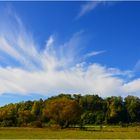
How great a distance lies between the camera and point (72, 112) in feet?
333

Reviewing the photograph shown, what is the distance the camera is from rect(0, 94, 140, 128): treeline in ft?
336

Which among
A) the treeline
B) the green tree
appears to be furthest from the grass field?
the treeline

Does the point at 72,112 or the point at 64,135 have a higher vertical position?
the point at 72,112

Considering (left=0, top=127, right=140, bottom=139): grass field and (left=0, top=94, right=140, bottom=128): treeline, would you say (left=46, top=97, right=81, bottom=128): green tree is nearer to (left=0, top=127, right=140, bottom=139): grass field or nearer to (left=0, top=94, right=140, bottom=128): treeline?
(left=0, top=94, right=140, bottom=128): treeline

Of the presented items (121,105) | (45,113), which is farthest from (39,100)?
(45,113)

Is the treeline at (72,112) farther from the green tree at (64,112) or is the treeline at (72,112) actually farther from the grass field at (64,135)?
the grass field at (64,135)

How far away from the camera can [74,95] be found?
163 m

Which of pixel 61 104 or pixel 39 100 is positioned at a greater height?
pixel 39 100

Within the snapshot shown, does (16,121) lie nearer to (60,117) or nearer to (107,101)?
(60,117)

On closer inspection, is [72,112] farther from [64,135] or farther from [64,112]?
[64,135]

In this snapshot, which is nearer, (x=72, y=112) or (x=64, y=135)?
(x=64, y=135)

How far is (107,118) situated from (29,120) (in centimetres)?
3398

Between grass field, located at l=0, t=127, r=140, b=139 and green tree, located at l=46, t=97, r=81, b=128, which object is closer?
grass field, located at l=0, t=127, r=140, b=139

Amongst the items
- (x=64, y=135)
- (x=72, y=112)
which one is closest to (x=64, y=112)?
(x=72, y=112)
